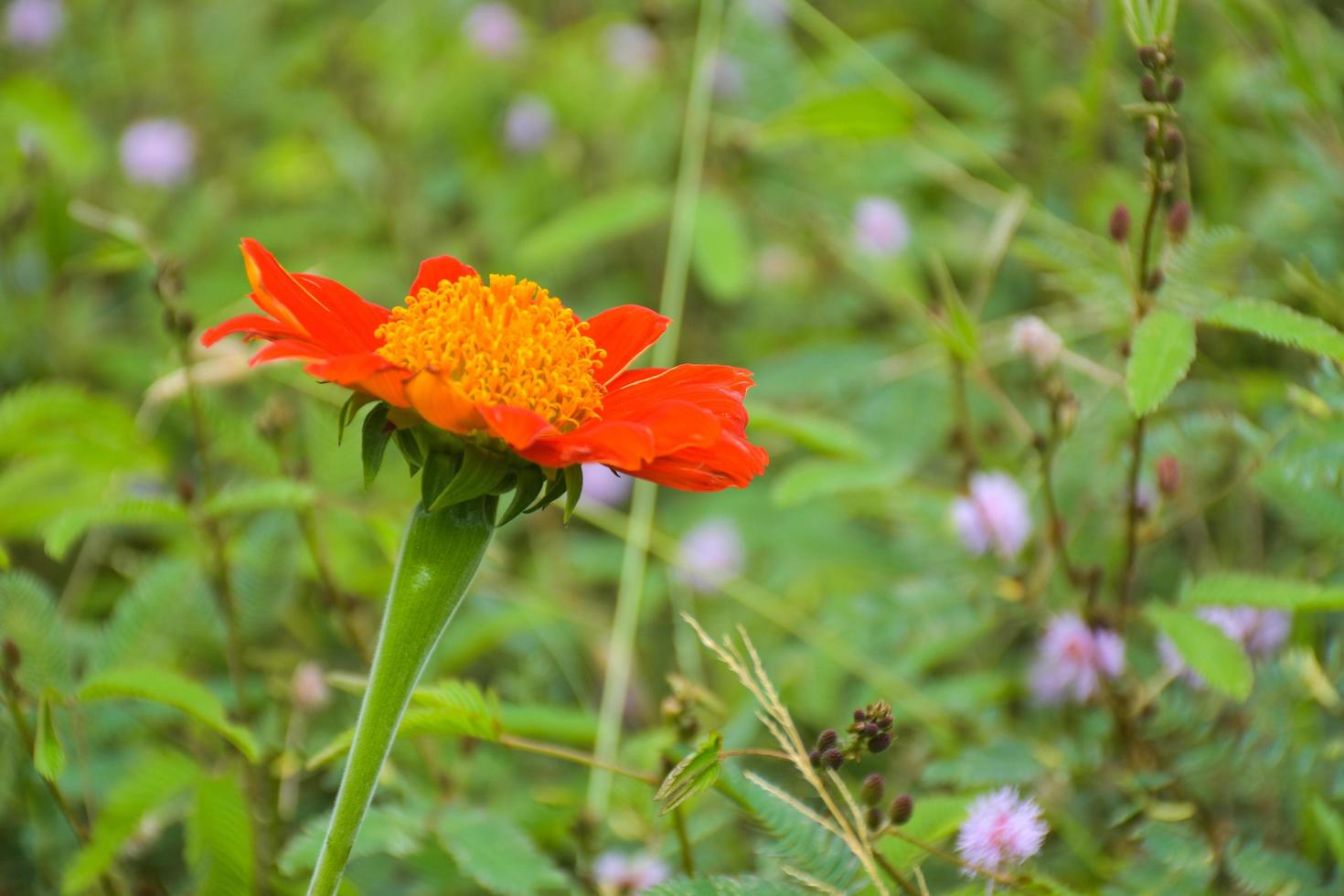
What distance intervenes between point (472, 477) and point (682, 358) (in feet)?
3.74

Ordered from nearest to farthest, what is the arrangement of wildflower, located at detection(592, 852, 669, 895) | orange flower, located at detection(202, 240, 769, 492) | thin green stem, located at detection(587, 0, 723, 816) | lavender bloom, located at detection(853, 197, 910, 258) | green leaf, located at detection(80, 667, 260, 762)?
orange flower, located at detection(202, 240, 769, 492)
green leaf, located at detection(80, 667, 260, 762)
wildflower, located at detection(592, 852, 669, 895)
thin green stem, located at detection(587, 0, 723, 816)
lavender bloom, located at detection(853, 197, 910, 258)

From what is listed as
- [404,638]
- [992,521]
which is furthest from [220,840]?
[992,521]

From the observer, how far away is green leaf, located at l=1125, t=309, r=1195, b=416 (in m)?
0.71

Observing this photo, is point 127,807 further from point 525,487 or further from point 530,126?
point 530,126

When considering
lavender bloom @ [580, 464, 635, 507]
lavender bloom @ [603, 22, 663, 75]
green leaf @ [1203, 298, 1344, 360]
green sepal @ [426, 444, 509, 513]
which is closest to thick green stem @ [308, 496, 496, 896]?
green sepal @ [426, 444, 509, 513]

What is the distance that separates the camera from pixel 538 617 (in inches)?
46.8

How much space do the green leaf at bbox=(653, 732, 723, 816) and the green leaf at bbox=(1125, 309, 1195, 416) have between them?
32 cm

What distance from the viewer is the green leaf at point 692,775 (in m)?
0.56

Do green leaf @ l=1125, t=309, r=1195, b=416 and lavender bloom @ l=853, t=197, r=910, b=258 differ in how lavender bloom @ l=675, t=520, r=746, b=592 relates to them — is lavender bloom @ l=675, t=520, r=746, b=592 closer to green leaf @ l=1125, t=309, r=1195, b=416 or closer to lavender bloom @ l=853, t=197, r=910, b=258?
lavender bloom @ l=853, t=197, r=910, b=258

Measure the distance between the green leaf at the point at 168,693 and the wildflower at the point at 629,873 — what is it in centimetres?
25

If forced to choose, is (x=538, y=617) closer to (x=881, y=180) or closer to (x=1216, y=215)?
(x=881, y=180)

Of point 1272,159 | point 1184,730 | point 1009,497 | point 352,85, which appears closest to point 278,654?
point 1009,497

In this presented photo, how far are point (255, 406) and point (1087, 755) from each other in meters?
1.00

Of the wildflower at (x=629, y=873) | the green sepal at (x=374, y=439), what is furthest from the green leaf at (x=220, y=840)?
the green sepal at (x=374, y=439)
